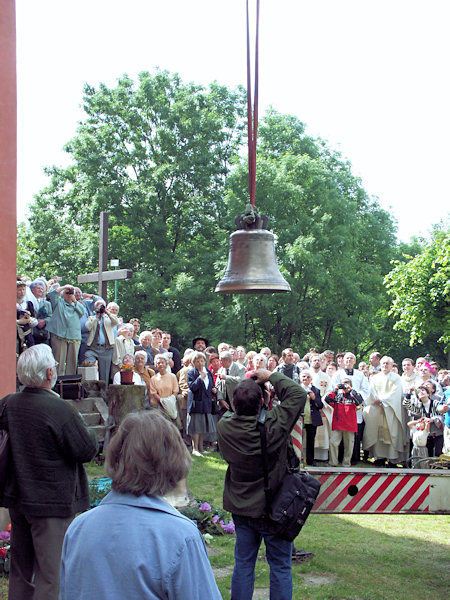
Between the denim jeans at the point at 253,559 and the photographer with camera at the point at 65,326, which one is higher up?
the photographer with camera at the point at 65,326

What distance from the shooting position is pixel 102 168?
101 feet

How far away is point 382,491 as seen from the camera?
5840 mm

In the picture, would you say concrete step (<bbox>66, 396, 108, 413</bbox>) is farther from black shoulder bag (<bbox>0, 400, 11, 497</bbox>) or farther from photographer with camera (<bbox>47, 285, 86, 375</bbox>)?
black shoulder bag (<bbox>0, 400, 11, 497</bbox>)

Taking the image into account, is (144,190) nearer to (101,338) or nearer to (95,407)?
(101,338)

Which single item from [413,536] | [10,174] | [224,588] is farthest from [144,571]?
[413,536]

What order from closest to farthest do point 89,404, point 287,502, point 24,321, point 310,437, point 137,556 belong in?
point 137,556, point 287,502, point 24,321, point 89,404, point 310,437

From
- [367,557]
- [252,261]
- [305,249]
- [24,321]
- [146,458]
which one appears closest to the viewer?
[146,458]

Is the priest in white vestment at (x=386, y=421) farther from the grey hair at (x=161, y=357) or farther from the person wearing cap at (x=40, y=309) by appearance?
the person wearing cap at (x=40, y=309)

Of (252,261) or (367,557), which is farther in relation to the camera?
(367,557)

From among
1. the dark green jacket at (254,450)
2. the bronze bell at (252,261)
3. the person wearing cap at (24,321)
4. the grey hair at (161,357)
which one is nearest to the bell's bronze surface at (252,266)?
the bronze bell at (252,261)

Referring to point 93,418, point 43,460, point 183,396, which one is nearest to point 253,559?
point 43,460

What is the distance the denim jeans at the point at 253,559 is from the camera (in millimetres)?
4160

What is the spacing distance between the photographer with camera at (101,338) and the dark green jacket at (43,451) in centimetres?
720

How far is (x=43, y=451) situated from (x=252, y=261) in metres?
2.01
